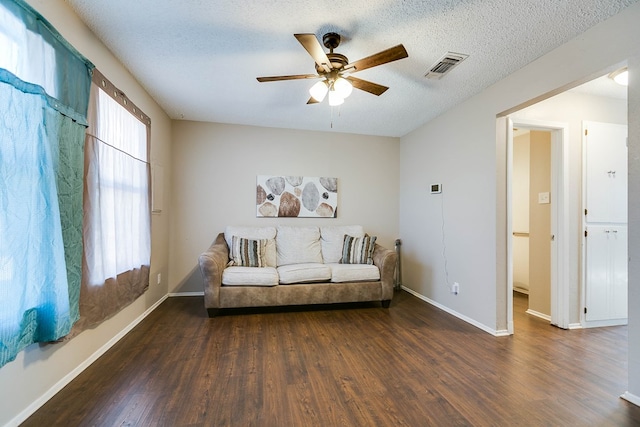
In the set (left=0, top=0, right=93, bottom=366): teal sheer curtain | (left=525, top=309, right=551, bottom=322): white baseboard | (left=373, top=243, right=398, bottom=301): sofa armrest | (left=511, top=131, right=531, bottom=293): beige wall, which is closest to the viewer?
(left=0, top=0, right=93, bottom=366): teal sheer curtain

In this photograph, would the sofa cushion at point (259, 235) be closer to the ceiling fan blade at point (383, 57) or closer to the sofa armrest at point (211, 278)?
the sofa armrest at point (211, 278)

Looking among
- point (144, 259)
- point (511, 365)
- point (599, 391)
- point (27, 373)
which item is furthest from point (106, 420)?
point (599, 391)

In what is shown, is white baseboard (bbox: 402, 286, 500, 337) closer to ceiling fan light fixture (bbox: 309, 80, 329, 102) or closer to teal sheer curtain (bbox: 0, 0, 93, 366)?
ceiling fan light fixture (bbox: 309, 80, 329, 102)

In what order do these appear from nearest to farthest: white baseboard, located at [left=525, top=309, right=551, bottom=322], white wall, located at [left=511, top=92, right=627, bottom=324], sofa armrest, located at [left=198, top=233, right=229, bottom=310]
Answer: white wall, located at [left=511, top=92, right=627, bottom=324] → sofa armrest, located at [left=198, top=233, right=229, bottom=310] → white baseboard, located at [left=525, top=309, right=551, bottom=322]

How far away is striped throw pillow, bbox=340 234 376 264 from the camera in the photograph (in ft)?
12.0

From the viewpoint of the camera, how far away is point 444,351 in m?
2.30

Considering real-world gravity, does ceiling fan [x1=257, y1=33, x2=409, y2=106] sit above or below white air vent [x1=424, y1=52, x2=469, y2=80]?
below

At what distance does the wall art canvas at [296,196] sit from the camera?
4113mm

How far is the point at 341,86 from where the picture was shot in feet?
6.93

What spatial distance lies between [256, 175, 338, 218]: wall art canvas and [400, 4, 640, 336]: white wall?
127 centimetres

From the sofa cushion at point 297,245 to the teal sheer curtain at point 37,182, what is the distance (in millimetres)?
2296

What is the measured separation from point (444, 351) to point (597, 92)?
305cm

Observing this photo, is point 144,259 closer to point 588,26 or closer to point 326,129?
point 326,129

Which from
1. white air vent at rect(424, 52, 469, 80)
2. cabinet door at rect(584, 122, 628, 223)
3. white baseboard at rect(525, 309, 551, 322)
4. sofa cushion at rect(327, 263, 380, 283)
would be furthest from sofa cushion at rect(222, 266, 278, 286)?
cabinet door at rect(584, 122, 628, 223)
